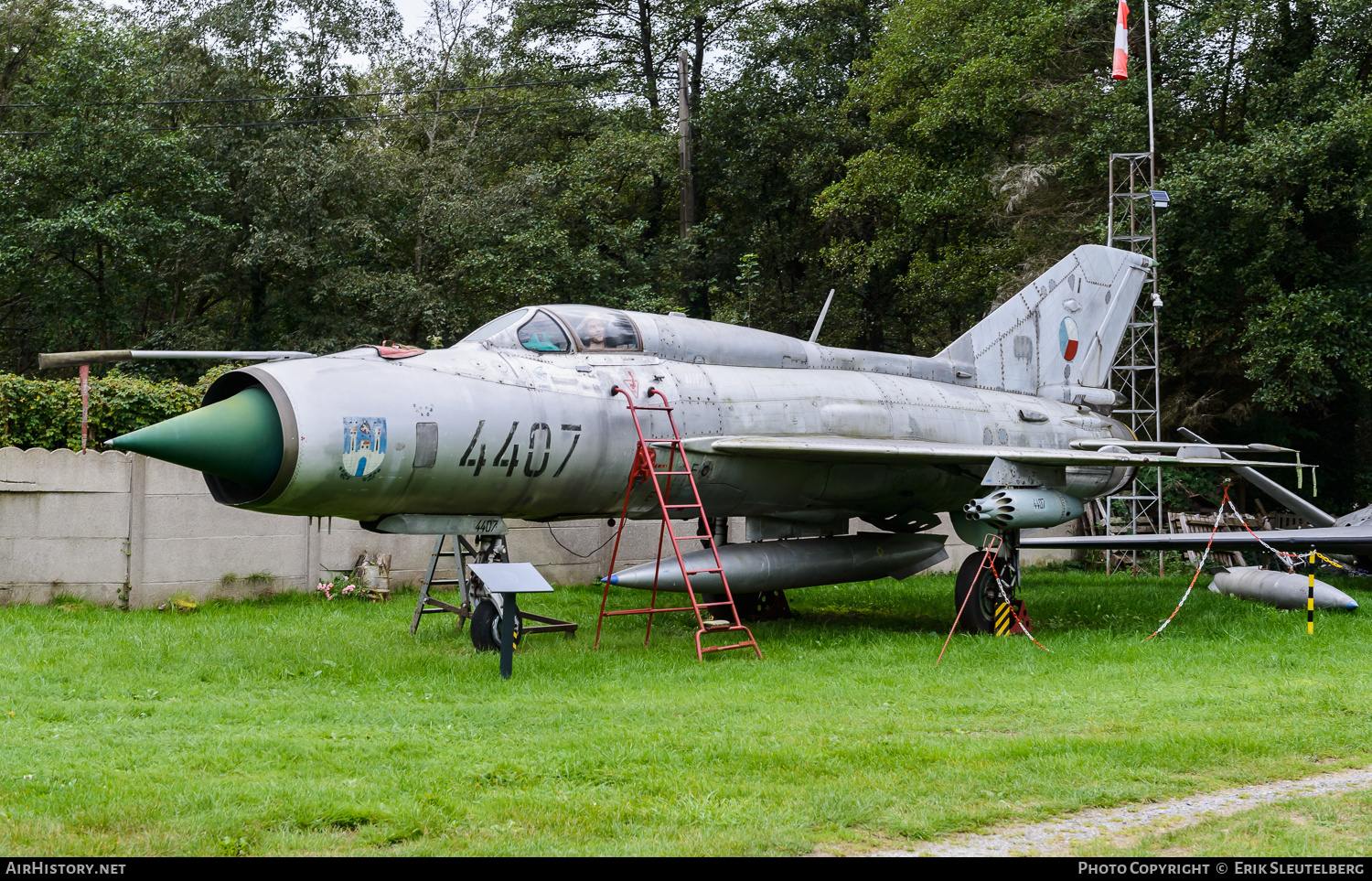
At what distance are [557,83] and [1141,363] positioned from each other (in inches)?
721

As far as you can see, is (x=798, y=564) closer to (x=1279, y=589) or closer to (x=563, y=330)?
(x=563, y=330)

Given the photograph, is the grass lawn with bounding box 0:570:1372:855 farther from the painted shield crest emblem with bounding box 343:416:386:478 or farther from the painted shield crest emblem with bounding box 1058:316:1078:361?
the painted shield crest emblem with bounding box 1058:316:1078:361

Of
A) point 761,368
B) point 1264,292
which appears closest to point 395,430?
point 761,368

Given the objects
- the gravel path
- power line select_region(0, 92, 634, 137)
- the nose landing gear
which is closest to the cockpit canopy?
the nose landing gear

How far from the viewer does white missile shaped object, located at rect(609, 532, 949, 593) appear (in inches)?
425

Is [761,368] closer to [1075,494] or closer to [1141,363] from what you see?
[1075,494]

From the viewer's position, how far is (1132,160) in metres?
20.5

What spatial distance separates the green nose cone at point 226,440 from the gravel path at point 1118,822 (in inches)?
225

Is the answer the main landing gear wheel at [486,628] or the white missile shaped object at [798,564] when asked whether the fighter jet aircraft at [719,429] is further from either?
the main landing gear wheel at [486,628]

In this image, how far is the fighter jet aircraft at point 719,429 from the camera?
28.9 feet

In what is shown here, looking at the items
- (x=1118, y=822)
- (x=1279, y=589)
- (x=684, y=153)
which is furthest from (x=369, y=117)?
(x=1118, y=822)

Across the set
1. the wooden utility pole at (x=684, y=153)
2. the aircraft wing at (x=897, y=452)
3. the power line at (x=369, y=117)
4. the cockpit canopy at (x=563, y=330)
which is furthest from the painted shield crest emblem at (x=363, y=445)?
the wooden utility pole at (x=684, y=153)

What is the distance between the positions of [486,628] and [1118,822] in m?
6.10
